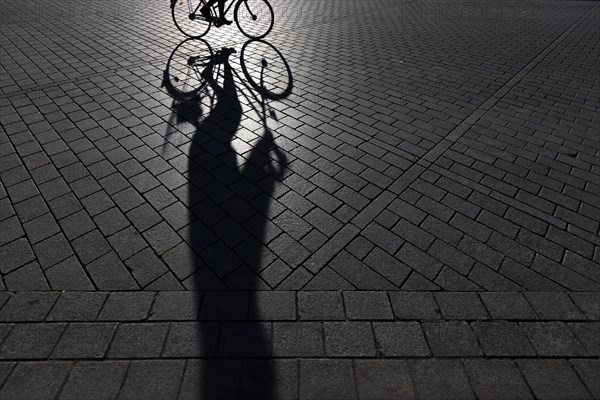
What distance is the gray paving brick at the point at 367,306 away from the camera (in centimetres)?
264

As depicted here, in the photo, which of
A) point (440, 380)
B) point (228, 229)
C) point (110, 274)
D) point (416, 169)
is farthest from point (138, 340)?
point (416, 169)

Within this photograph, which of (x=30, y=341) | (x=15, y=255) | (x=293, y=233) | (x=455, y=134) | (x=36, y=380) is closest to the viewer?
(x=36, y=380)

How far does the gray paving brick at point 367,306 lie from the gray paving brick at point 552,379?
92cm

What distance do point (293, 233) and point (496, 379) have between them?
1.90 meters

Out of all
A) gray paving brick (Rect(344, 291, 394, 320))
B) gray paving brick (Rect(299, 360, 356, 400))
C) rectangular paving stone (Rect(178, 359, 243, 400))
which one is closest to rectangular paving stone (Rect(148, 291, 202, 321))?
rectangular paving stone (Rect(178, 359, 243, 400))

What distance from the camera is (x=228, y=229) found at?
3.33 meters

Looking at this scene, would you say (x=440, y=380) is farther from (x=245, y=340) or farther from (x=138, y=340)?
(x=138, y=340)

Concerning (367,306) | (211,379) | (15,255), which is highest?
(367,306)

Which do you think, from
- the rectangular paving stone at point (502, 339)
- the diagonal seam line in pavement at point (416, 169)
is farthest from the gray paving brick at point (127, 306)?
the rectangular paving stone at point (502, 339)

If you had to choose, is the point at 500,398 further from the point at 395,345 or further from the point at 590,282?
the point at 590,282

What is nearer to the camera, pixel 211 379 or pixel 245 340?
pixel 211 379

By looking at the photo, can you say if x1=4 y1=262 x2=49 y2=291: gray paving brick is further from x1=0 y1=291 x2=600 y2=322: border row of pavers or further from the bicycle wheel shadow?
the bicycle wheel shadow

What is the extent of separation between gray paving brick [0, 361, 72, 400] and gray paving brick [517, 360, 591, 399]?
2.98 metres

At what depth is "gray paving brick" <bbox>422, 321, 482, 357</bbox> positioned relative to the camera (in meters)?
2.41
